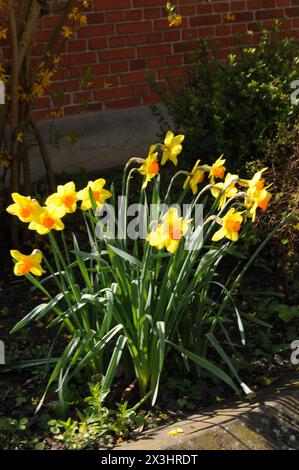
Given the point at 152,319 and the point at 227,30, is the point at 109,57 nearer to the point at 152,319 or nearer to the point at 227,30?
the point at 227,30

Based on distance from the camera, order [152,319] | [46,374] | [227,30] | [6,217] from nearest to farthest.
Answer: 1. [152,319]
2. [46,374]
3. [6,217]
4. [227,30]

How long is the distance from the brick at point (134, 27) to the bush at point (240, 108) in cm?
160

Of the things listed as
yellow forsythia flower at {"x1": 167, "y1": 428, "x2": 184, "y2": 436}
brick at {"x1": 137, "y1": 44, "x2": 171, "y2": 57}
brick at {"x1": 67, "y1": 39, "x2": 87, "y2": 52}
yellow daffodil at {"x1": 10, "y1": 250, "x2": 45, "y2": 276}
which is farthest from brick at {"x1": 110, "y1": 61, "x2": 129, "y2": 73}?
yellow forsythia flower at {"x1": 167, "y1": 428, "x2": 184, "y2": 436}

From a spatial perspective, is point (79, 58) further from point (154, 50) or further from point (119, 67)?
point (154, 50)

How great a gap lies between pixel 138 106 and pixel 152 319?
3641 millimetres

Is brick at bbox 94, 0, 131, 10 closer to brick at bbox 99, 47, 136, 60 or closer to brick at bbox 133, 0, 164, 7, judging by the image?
brick at bbox 133, 0, 164, 7

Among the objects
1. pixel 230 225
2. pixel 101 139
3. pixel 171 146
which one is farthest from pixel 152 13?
pixel 230 225

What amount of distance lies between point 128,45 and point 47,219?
12.0ft

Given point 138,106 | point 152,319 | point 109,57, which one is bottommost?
point 152,319

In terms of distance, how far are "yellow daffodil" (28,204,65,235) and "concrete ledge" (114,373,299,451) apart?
36.1 inches

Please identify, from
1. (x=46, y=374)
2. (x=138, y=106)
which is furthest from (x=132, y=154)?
(x=46, y=374)

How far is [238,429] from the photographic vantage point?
10.7ft

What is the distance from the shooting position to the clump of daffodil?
3170mm

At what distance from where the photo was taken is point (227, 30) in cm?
724
